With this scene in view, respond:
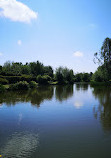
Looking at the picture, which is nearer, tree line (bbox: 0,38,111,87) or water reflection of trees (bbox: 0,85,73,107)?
water reflection of trees (bbox: 0,85,73,107)

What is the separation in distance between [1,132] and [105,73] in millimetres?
43274

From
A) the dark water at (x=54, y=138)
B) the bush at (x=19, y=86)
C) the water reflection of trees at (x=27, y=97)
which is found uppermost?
the bush at (x=19, y=86)

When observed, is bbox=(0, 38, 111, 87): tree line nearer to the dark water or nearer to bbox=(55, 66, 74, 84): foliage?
bbox=(55, 66, 74, 84): foliage

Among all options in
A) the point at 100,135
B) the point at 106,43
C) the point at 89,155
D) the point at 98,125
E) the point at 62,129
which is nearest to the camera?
the point at 89,155

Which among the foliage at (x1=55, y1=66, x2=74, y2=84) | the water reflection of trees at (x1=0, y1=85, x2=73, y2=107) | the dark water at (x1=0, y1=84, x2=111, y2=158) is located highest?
the foliage at (x1=55, y1=66, x2=74, y2=84)

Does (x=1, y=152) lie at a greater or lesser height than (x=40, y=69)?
lesser

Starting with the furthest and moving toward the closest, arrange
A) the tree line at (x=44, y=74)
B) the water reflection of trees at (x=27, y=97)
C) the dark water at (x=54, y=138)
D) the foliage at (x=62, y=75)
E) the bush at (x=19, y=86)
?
the foliage at (x=62, y=75) → the tree line at (x=44, y=74) → the bush at (x=19, y=86) → the water reflection of trees at (x=27, y=97) → the dark water at (x=54, y=138)

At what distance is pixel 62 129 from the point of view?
8.02 meters

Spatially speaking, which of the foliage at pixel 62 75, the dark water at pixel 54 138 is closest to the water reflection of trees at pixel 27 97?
the dark water at pixel 54 138

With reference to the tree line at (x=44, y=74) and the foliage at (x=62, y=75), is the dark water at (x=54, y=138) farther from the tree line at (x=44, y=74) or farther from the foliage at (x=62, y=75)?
the foliage at (x=62, y=75)

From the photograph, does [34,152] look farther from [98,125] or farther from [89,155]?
[98,125]

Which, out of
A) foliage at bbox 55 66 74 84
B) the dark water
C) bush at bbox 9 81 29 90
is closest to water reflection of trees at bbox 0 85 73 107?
bush at bbox 9 81 29 90

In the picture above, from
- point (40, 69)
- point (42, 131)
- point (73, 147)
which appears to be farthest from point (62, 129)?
point (40, 69)

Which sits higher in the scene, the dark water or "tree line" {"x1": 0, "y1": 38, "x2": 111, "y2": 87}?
"tree line" {"x1": 0, "y1": 38, "x2": 111, "y2": 87}
